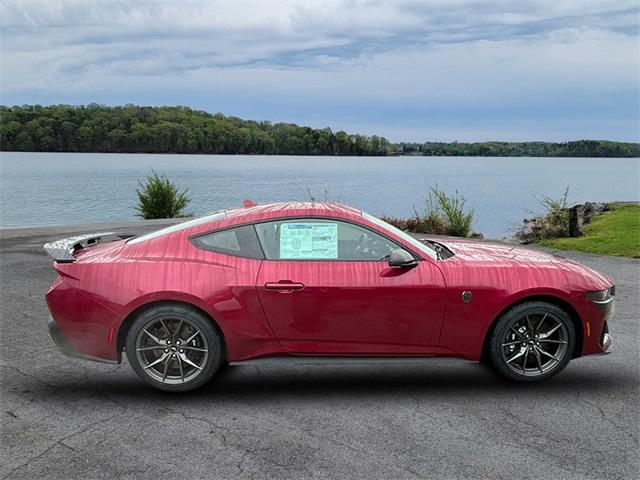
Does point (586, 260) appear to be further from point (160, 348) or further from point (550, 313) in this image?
point (160, 348)

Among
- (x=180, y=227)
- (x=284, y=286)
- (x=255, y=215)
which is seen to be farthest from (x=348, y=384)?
(x=180, y=227)

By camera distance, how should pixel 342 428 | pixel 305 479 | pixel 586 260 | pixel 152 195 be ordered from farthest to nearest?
pixel 152 195, pixel 586 260, pixel 342 428, pixel 305 479

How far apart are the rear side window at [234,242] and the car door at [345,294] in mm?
70

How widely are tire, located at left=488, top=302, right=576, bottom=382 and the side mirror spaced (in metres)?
0.86

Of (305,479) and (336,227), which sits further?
(336,227)

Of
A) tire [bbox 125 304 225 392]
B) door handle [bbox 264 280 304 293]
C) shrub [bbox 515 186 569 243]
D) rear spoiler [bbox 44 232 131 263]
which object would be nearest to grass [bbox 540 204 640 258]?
shrub [bbox 515 186 569 243]

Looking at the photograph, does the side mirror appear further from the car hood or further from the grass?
the grass

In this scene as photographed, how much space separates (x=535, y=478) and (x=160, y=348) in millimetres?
2765

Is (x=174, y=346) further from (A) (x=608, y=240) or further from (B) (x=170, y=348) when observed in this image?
(A) (x=608, y=240)

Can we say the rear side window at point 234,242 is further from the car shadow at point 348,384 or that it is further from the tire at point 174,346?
the car shadow at point 348,384

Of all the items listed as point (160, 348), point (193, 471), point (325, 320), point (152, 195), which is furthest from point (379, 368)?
point (152, 195)

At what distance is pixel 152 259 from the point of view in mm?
5055

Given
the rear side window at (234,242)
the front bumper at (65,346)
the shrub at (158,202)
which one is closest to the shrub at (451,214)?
the shrub at (158,202)

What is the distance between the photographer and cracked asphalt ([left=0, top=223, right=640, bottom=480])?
383cm
